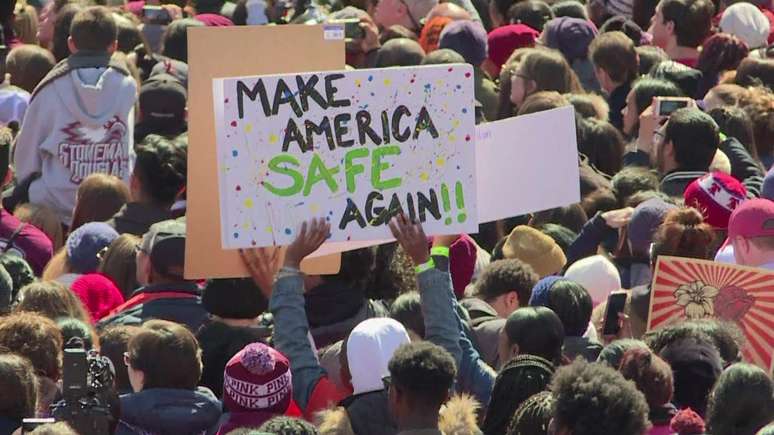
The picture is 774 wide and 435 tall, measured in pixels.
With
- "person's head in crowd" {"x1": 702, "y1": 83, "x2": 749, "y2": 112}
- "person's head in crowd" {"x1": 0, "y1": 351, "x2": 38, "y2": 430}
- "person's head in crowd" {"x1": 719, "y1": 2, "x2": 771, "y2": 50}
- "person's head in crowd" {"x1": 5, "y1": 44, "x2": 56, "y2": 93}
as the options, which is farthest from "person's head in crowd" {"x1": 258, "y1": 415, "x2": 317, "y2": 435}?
"person's head in crowd" {"x1": 719, "y1": 2, "x2": 771, "y2": 50}

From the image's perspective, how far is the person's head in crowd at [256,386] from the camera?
5.56m

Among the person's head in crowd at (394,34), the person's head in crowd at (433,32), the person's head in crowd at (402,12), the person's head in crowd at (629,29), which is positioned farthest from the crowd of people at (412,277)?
the person's head in crowd at (402,12)

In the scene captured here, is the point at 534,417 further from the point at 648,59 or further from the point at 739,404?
the point at 648,59

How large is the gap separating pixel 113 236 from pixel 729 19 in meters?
5.57

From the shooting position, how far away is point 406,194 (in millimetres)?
6422

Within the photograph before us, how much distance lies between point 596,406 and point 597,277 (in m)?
2.51

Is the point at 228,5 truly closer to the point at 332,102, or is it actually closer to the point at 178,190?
the point at 178,190

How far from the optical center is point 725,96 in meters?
9.60

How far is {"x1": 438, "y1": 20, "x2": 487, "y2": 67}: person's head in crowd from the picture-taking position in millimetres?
10867

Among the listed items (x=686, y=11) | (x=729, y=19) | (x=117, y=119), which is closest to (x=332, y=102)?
(x=117, y=119)

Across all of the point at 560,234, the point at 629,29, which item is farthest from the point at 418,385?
the point at 629,29

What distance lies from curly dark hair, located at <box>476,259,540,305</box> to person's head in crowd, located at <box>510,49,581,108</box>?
307 cm

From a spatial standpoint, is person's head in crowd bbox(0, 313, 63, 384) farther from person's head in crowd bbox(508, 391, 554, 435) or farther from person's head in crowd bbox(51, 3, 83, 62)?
person's head in crowd bbox(51, 3, 83, 62)

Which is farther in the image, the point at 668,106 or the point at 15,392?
the point at 668,106
